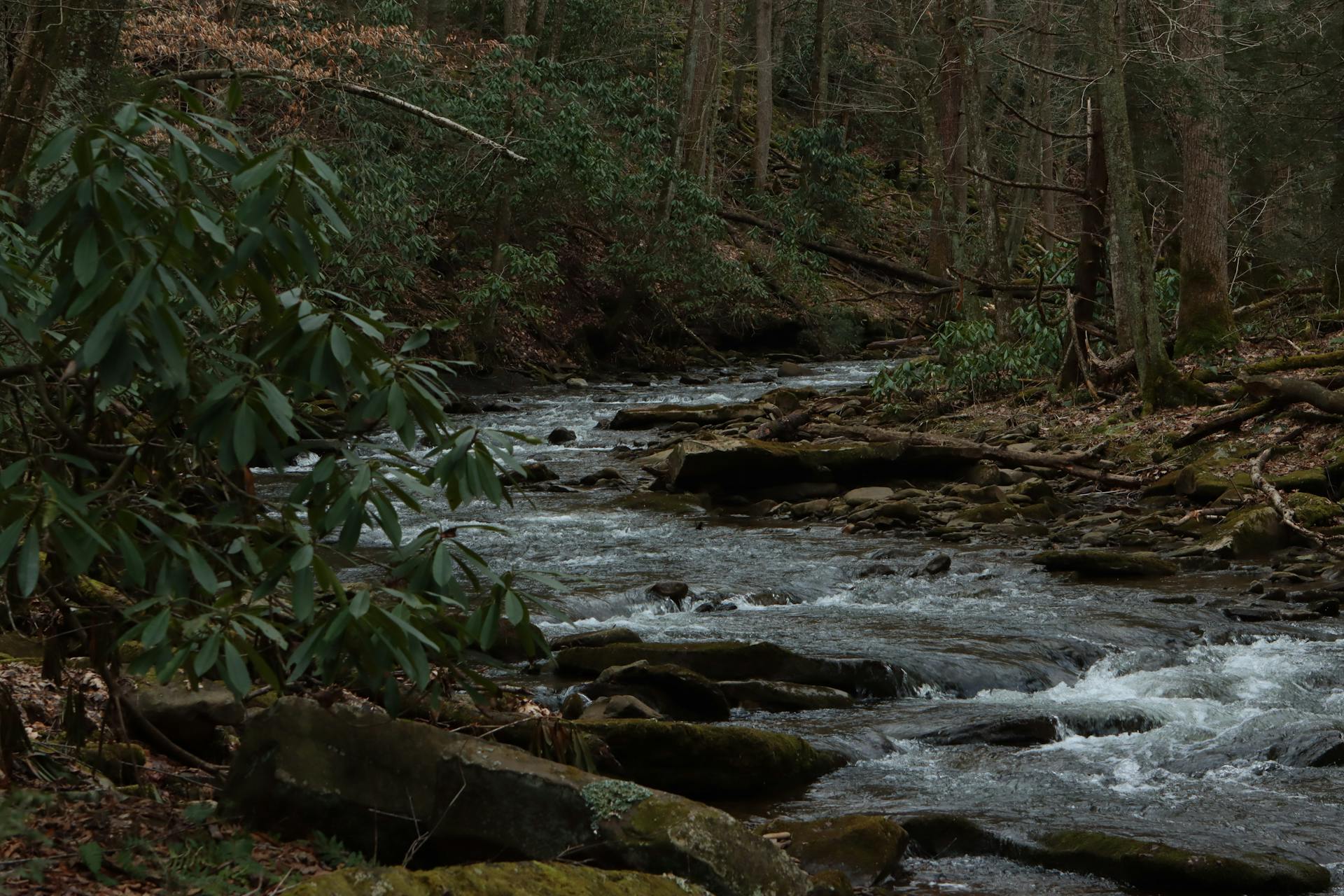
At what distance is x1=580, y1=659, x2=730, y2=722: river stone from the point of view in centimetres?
657

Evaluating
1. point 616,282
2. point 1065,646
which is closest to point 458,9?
point 616,282

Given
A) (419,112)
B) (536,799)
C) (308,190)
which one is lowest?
(536,799)

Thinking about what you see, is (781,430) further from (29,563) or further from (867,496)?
(29,563)

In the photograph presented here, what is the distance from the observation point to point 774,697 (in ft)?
22.7

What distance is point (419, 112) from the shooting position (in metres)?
9.91

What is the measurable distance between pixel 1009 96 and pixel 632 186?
675 inches

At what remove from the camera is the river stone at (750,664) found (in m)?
7.17

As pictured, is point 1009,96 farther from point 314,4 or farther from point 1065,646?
point 1065,646

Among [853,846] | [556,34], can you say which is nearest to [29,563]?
[853,846]

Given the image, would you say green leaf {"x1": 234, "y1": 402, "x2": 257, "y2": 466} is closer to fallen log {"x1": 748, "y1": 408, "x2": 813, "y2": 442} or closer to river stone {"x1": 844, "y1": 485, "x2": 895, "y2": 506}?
river stone {"x1": 844, "y1": 485, "x2": 895, "y2": 506}

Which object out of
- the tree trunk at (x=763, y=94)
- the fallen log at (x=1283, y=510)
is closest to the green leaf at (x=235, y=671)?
the fallen log at (x=1283, y=510)

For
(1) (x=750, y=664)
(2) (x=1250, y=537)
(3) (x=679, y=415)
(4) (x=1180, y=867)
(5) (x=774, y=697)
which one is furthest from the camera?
(3) (x=679, y=415)

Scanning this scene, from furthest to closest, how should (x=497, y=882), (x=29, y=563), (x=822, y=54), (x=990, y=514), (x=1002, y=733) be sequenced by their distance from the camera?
(x=822, y=54)
(x=990, y=514)
(x=1002, y=733)
(x=497, y=882)
(x=29, y=563)

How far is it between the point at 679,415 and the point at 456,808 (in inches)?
605
